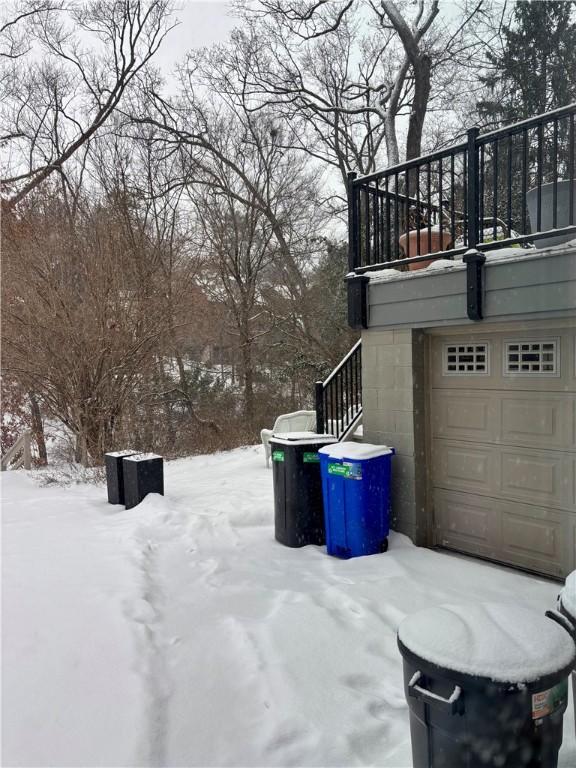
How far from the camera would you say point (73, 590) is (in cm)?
349

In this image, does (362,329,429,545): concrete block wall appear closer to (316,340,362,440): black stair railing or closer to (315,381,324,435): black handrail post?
(316,340,362,440): black stair railing

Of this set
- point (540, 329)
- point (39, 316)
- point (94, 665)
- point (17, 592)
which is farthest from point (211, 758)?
point (39, 316)

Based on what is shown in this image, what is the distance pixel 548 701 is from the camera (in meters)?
1.66

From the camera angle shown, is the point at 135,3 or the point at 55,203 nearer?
the point at 55,203

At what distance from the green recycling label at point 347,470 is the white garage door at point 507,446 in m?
0.81

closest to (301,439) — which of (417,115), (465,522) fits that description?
(465,522)

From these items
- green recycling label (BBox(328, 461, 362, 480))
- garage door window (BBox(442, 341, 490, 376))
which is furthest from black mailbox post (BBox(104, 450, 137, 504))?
garage door window (BBox(442, 341, 490, 376))

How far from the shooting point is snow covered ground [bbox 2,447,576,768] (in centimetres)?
219

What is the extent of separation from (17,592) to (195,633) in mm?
1290

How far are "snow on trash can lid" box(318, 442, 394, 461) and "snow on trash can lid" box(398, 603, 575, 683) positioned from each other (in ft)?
7.79

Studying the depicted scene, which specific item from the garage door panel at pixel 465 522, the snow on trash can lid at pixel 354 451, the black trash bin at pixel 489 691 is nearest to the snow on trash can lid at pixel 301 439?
the snow on trash can lid at pixel 354 451

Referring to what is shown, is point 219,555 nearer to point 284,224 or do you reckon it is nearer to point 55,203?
point 55,203

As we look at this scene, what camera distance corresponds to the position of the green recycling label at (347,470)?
4.27 m

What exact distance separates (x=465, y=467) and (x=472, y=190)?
7.33 feet
